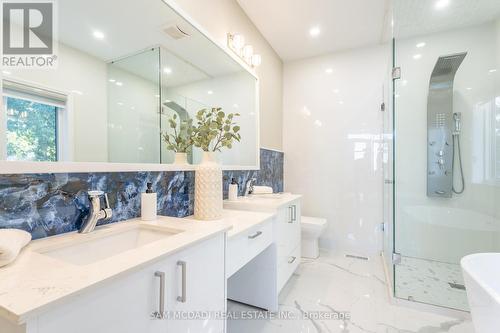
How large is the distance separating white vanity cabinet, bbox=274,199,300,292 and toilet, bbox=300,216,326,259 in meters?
0.44

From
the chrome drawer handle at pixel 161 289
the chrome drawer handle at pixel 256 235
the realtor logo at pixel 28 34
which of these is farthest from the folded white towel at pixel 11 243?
the chrome drawer handle at pixel 256 235

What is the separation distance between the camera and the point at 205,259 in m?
0.94

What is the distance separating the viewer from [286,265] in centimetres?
193

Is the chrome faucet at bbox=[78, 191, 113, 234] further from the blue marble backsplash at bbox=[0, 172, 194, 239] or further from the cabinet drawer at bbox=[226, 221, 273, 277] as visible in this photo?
the cabinet drawer at bbox=[226, 221, 273, 277]

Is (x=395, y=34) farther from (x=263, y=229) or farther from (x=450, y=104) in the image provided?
(x=263, y=229)

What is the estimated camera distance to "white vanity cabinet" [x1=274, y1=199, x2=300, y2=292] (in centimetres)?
177

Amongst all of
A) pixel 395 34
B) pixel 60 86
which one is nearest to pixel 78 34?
pixel 60 86

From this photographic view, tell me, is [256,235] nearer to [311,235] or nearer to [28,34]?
[28,34]

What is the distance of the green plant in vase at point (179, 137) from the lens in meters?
1.41

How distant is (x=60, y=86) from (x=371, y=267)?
294cm

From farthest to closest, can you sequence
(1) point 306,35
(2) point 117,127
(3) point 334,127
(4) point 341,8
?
(3) point 334,127, (1) point 306,35, (4) point 341,8, (2) point 117,127

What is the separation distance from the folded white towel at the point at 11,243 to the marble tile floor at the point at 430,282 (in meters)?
2.39

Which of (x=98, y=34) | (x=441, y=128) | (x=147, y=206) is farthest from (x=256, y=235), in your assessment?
(x=441, y=128)

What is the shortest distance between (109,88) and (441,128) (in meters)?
3.02
